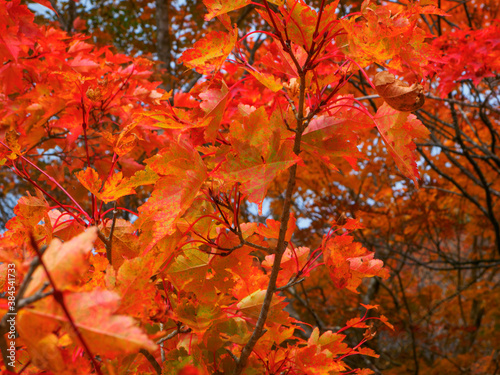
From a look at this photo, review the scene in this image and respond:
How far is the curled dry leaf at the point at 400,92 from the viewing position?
64cm

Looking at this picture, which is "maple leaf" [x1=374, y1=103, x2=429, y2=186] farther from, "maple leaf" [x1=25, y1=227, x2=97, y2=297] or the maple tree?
"maple leaf" [x1=25, y1=227, x2=97, y2=297]

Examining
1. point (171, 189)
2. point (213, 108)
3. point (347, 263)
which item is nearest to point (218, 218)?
point (171, 189)

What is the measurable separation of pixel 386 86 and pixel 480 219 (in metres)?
4.69

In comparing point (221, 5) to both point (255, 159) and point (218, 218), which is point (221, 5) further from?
point (218, 218)

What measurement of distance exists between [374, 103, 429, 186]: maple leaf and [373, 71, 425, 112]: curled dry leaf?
0.32 ft

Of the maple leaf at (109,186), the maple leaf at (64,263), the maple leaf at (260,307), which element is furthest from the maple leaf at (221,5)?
the maple leaf at (260,307)

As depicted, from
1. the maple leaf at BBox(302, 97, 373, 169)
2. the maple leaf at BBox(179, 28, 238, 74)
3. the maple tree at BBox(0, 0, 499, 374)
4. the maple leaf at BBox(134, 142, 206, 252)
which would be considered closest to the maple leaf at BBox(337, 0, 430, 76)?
the maple tree at BBox(0, 0, 499, 374)

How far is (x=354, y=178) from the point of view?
446 centimetres

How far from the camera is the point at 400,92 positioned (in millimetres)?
655

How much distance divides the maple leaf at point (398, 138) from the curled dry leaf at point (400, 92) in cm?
10

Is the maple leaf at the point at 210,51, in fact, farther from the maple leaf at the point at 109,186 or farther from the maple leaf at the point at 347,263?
the maple leaf at the point at 347,263

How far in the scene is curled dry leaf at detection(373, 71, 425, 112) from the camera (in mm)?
642

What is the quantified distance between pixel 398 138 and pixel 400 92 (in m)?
0.13

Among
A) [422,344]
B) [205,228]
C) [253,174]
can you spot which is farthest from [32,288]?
[422,344]
